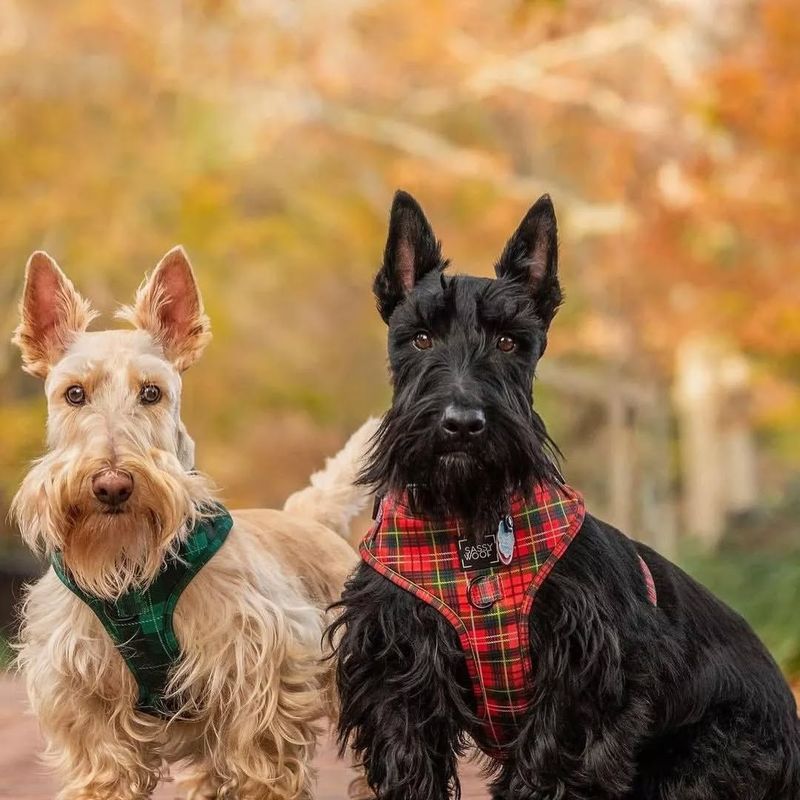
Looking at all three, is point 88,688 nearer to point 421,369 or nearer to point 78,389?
point 78,389

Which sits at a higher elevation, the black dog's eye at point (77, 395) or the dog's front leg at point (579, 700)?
the black dog's eye at point (77, 395)

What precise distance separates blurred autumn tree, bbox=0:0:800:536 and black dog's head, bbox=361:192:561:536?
8.92 meters

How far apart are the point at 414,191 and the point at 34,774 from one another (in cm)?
1238

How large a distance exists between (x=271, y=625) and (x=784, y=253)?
9.33 m

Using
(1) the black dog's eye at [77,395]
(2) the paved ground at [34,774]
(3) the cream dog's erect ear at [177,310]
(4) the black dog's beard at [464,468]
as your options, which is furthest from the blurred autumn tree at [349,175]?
(4) the black dog's beard at [464,468]

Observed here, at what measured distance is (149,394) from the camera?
402 centimetres

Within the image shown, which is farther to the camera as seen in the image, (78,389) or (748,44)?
(748,44)

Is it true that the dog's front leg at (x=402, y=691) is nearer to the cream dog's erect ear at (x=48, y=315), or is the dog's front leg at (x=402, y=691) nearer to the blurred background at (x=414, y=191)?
the cream dog's erect ear at (x=48, y=315)

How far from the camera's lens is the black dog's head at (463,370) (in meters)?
3.46

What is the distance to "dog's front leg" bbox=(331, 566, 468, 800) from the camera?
363 cm

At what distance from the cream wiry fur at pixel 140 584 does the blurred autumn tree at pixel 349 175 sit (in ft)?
29.0

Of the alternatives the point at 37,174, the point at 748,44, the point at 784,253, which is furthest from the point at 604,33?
the point at 37,174

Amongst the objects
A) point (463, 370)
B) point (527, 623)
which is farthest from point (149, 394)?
point (527, 623)

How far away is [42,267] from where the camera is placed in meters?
4.22
